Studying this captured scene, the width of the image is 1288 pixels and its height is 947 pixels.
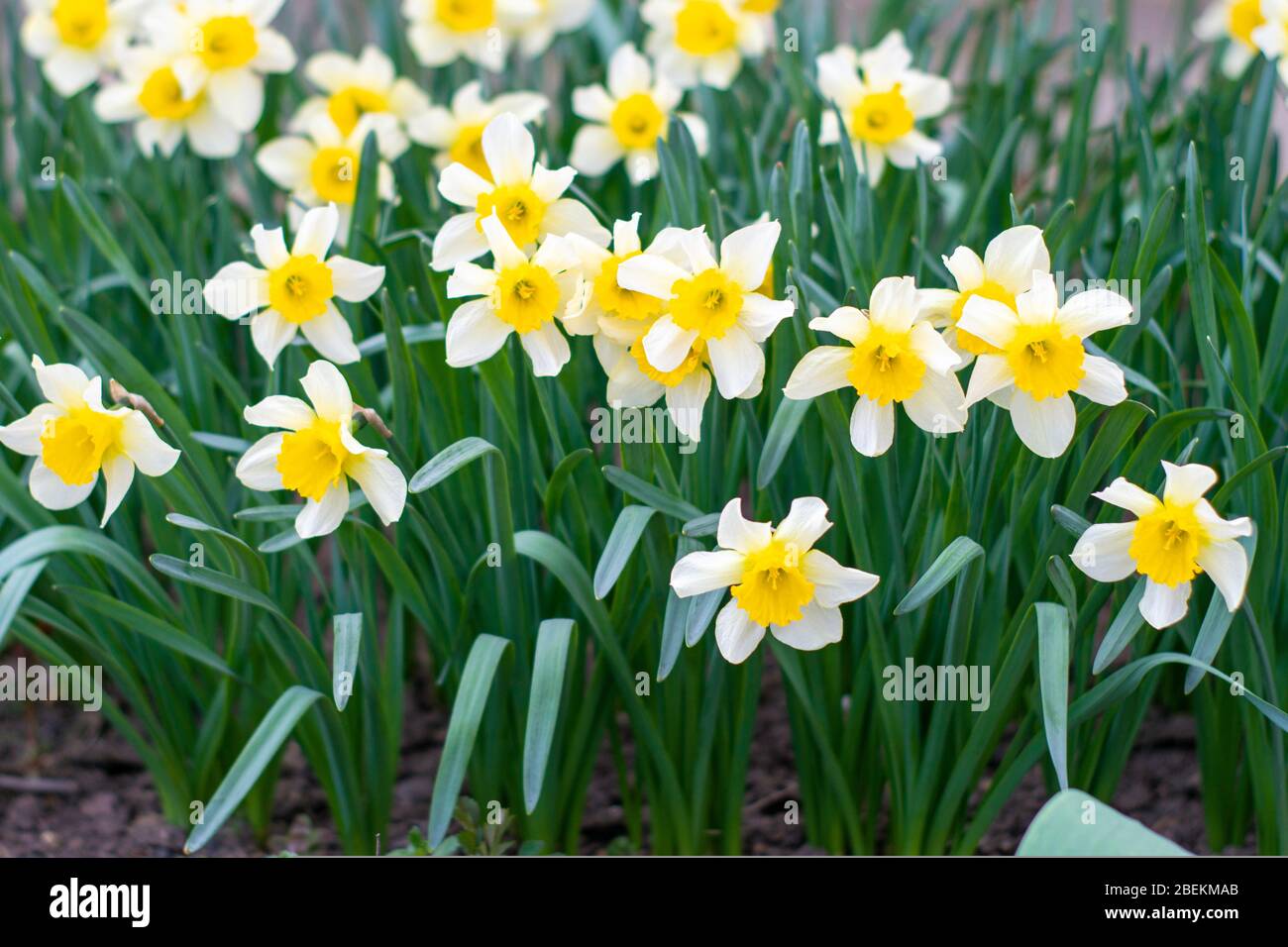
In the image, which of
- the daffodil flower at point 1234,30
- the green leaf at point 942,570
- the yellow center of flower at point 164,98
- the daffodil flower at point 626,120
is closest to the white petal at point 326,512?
the green leaf at point 942,570

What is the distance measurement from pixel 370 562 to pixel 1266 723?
1.24 meters

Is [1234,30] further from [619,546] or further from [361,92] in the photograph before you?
[619,546]

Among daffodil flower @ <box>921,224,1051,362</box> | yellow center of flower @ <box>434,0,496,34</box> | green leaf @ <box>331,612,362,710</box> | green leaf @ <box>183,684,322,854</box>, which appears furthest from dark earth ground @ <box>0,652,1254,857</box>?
yellow center of flower @ <box>434,0,496,34</box>

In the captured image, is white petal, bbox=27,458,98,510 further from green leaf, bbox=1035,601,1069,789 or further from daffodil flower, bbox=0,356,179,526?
green leaf, bbox=1035,601,1069,789

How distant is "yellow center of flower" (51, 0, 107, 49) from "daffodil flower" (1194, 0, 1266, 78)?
218 cm

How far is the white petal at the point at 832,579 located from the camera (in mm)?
1469

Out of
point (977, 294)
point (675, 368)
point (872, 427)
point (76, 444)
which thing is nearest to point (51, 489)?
point (76, 444)

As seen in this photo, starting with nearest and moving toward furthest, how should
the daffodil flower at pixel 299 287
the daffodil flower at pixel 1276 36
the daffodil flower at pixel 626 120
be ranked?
the daffodil flower at pixel 299 287 → the daffodil flower at pixel 1276 36 → the daffodil flower at pixel 626 120

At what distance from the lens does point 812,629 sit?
1.52m

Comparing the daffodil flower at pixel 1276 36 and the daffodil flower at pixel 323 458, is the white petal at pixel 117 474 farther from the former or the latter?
the daffodil flower at pixel 1276 36

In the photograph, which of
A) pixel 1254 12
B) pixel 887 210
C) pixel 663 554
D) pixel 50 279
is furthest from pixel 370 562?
pixel 1254 12

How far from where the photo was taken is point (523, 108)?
7.66 feet

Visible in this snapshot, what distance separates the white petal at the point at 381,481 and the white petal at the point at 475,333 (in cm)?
16
